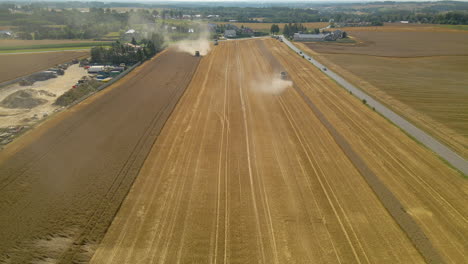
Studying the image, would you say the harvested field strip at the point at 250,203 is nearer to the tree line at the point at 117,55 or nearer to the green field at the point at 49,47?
the tree line at the point at 117,55

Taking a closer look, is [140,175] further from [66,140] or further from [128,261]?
[66,140]

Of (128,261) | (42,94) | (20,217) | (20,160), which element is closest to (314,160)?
(128,261)

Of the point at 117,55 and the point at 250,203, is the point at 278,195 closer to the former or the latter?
the point at 250,203

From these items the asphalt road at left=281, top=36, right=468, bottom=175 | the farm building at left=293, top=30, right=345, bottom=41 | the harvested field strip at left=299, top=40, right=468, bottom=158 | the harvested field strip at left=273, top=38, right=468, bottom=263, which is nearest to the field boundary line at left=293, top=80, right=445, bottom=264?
the harvested field strip at left=273, top=38, right=468, bottom=263

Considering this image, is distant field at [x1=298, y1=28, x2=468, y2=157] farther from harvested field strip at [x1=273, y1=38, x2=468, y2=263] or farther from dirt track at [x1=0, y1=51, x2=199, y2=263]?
dirt track at [x1=0, y1=51, x2=199, y2=263]

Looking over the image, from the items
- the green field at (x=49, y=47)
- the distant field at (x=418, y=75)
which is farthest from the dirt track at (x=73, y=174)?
the green field at (x=49, y=47)

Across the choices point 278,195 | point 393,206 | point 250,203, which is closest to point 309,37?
point 393,206

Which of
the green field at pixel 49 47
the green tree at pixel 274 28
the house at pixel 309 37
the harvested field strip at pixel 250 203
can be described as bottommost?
the harvested field strip at pixel 250 203
